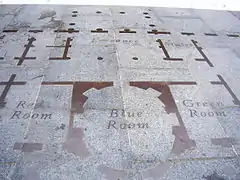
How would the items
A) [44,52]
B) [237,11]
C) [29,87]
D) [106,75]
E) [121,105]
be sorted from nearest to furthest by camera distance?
[121,105], [29,87], [106,75], [44,52], [237,11]

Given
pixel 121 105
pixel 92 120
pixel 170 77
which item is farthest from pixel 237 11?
pixel 92 120

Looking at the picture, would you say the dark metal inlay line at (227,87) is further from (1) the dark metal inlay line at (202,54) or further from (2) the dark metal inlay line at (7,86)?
(2) the dark metal inlay line at (7,86)

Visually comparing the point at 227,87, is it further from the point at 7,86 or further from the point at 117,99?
the point at 7,86

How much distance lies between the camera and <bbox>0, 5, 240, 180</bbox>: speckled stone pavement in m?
2.49

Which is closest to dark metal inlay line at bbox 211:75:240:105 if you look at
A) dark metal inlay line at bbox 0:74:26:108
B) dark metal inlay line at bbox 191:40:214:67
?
dark metal inlay line at bbox 191:40:214:67

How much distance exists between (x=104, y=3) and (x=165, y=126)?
13.8 feet

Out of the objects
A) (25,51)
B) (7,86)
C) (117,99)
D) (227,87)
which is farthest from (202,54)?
(7,86)

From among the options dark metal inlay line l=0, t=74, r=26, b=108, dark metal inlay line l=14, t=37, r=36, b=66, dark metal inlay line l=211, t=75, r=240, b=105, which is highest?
dark metal inlay line l=14, t=37, r=36, b=66

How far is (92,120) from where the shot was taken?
117 inches

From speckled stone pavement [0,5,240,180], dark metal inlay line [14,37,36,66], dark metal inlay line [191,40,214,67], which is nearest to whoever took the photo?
speckled stone pavement [0,5,240,180]

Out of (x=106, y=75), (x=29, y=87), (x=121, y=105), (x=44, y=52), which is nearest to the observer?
(x=121, y=105)

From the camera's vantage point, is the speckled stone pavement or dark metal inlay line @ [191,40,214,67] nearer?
the speckled stone pavement

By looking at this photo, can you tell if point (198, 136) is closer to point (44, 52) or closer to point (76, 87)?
point (76, 87)

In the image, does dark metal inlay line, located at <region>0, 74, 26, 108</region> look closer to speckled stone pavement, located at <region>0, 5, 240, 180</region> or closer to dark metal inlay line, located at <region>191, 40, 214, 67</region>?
speckled stone pavement, located at <region>0, 5, 240, 180</region>
